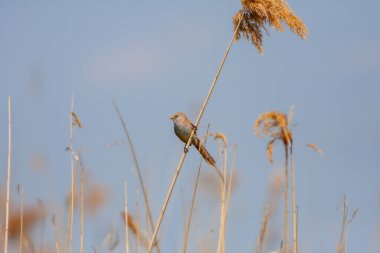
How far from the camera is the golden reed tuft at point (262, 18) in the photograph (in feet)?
9.42

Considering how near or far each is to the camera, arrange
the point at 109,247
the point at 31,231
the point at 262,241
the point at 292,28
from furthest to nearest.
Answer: the point at 31,231 < the point at 109,247 < the point at 262,241 < the point at 292,28

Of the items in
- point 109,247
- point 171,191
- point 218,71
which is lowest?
point 171,191

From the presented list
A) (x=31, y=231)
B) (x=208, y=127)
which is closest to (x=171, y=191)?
(x=208, y=127)

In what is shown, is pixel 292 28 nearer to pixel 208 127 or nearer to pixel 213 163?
pixel 208 127

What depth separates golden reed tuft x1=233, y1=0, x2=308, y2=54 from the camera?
2.87 meters

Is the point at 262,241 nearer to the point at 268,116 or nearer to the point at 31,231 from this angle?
the point at 268,116

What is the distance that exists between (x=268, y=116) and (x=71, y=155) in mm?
1143

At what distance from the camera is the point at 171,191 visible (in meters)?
2.46

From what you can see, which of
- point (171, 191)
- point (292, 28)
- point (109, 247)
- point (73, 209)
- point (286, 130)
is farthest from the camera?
point (109, 247)

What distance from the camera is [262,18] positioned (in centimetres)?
294

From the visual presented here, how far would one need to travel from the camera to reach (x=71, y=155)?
127 inches

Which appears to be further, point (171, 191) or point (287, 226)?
point (287, 226)

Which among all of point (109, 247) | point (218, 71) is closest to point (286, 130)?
point (218, 71)

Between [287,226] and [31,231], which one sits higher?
[31,231]
